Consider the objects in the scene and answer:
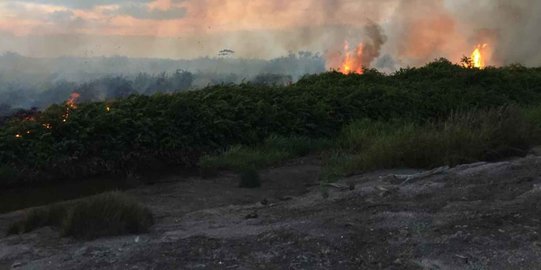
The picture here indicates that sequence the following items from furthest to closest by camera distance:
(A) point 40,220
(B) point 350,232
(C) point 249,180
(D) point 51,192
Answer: (D) point 51,192
(C) point 249,180
(A) point 40,220
(B) point 350,232

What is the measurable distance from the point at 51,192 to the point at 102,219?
432cm

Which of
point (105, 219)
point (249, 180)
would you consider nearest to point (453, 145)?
point (249, 180)

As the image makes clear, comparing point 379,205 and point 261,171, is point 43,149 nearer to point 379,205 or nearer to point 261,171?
point 261,171

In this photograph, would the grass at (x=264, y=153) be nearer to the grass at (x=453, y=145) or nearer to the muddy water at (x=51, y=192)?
the grass at (x=453, y=145)

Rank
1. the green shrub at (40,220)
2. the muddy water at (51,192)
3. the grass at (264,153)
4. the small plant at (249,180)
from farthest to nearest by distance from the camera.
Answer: the grass at (264,153)
the small plant at (249,180)
the muddy water at (51,192)
the green shrub at (40,220)

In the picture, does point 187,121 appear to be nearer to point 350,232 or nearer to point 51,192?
point 51,192

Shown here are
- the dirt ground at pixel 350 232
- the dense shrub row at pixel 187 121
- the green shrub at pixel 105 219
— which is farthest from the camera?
the dense shrub row at pixel 187 121

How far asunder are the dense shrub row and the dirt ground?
111 inches

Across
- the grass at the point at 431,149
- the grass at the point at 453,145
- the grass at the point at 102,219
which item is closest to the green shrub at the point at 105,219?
the grass at the point at 102,219

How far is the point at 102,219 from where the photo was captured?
6090 millimetres

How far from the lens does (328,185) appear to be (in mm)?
8781

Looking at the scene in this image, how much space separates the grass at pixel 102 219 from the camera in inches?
236

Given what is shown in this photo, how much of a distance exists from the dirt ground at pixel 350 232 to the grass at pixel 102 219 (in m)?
0.15

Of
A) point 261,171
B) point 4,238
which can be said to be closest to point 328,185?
point 261,171
